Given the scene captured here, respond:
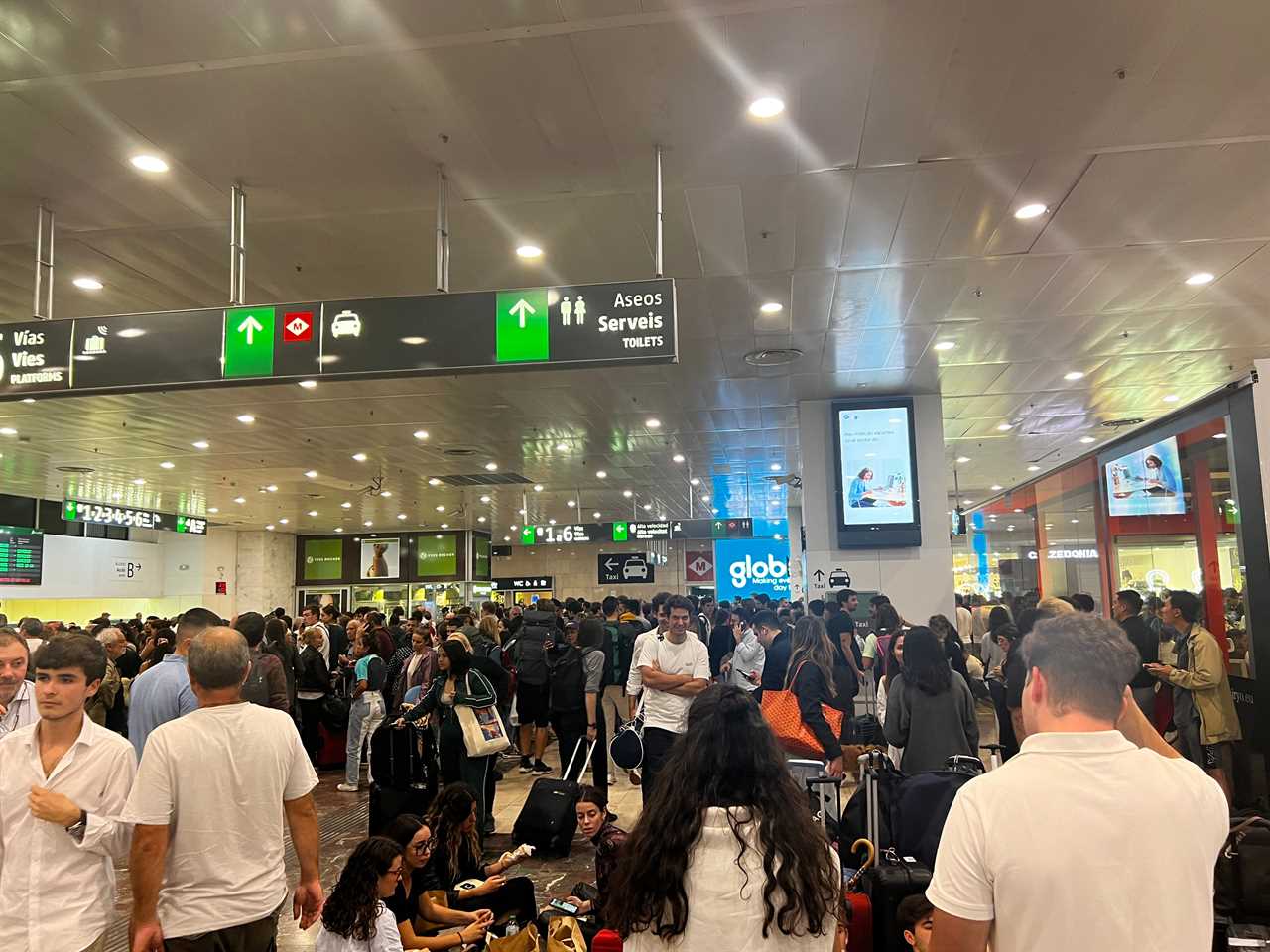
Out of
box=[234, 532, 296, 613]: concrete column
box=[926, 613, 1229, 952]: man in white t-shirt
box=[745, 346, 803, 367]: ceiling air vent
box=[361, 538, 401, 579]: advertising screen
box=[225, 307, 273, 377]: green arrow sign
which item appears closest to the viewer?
box=[926, 613, 1229, 952]: man in white t-shirt

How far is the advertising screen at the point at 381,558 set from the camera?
31.5 meters

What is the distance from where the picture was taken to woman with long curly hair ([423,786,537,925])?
4438mm

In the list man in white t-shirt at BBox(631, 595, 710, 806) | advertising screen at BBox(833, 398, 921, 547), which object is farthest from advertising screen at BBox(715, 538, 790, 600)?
man in white t-shirt at BBox(631, 595, 710, 806)

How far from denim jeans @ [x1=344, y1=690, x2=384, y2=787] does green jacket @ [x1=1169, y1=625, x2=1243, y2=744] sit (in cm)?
677

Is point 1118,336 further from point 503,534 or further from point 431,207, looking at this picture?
point 503,534

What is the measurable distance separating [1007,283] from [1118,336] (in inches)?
103

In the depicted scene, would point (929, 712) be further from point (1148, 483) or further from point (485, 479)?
point (485, 479)

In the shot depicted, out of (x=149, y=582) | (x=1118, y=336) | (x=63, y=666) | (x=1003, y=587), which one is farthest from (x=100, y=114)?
(x=149, y=582)

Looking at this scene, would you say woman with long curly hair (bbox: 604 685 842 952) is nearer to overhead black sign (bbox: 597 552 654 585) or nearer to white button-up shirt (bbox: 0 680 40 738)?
white button-up shirt (bbox: 0 680 40 738)

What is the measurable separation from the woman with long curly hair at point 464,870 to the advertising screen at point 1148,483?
5.51m

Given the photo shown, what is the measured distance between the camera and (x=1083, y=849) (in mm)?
1666

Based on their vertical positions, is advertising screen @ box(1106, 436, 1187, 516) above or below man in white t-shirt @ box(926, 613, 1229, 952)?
above

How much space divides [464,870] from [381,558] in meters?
28.0

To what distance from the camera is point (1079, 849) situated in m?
1.66
